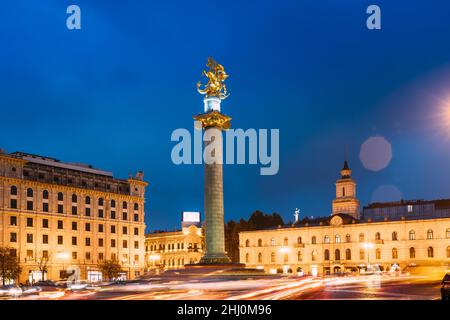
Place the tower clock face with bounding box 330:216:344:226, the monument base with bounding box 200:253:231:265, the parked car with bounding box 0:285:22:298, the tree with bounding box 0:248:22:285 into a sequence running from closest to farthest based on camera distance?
the parked car with bounding box 0:285:22:298
the monument base with bounding box 200:253:231:265
the tree with bounding box 0:248:22:285
the tower clock face with bounding box 330:216:344:226

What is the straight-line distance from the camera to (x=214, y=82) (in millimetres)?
59625

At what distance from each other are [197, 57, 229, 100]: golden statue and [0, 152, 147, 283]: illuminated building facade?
34488 mm

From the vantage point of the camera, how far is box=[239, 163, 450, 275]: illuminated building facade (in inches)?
3831

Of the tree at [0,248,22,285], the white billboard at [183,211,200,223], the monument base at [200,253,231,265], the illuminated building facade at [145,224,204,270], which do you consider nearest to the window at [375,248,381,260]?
the illuminated building facade at [145,224,204,270]

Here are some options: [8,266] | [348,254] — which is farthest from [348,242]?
[8,266]

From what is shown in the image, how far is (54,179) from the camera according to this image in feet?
291

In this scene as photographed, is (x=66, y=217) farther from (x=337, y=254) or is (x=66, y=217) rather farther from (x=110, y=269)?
(x=337, y=254)

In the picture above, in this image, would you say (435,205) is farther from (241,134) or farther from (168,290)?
Answer: (168,290)

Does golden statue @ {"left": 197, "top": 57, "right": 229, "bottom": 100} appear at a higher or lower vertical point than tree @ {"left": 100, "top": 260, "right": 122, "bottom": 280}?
higher

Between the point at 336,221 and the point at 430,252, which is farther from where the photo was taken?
the point at 336,221

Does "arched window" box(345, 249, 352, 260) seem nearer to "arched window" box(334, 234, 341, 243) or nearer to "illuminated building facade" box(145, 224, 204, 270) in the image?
"arched window" box(334, 234, 341, 243)

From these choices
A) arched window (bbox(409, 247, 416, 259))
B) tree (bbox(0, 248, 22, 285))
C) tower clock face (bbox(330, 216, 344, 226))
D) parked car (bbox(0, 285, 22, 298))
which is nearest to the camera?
parked car (bbox(0, 285, 22, 298))

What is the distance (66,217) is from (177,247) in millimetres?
47262
